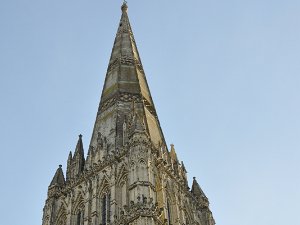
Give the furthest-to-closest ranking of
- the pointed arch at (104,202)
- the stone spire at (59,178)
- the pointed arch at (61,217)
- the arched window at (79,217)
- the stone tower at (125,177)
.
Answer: the stone spire at (59,178)
the pointed arch at (61,217)
the arched window at (79,217)
the pointed arch at (104,202)
the stone tower at (125,177)

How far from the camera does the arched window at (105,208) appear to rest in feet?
102

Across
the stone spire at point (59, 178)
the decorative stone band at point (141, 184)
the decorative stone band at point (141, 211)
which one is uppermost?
the stone spire at point (59, 178)

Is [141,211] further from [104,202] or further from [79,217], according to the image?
[79,217]

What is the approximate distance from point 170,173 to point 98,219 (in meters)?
5.29

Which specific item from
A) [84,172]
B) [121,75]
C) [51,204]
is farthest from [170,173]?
[121,75]

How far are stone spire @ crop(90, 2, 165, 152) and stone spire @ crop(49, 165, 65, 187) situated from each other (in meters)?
2.70

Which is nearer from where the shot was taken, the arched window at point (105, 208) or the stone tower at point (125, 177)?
the stone tower at point (125, 177)

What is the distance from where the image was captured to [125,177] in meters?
32.5

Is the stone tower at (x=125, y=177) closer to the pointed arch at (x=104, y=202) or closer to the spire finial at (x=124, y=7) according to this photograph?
the pointed arch at (x=104, y=202)

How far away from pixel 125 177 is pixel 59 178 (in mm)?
6212

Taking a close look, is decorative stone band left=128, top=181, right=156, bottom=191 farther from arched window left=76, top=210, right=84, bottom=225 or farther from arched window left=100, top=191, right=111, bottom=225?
arched window left=76, top=210, right=84, bottom=225

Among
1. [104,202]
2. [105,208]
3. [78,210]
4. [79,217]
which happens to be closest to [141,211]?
[105,208]

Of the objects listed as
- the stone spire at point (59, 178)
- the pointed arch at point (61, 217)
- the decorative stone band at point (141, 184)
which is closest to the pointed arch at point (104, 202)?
the decorative stone band at point (141, 184)

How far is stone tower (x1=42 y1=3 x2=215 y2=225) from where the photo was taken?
1196 inches
